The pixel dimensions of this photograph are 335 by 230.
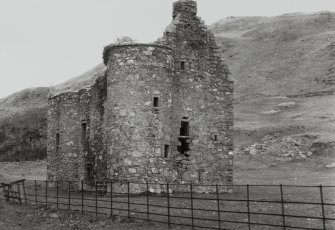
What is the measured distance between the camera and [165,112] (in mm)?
24828

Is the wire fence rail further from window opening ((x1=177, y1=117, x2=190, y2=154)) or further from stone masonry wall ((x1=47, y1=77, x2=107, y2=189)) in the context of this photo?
stone masonry wall ((x1=47, y1=77, x2=107, y2=189))

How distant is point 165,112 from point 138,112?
1.47 m

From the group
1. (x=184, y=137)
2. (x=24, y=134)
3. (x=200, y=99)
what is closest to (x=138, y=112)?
(x=184, y=137)

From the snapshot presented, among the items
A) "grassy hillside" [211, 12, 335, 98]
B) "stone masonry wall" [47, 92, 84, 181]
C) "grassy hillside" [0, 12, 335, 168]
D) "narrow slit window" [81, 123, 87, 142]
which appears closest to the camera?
"narrow slit window" [81, 123, 87, 142]

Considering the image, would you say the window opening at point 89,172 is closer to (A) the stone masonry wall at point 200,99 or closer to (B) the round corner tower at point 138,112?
(B) the round corner tower at point 138,112

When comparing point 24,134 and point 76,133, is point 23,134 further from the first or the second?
point 76,133

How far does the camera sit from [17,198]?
2430cm

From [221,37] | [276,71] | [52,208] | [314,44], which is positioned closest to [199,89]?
[52,208]

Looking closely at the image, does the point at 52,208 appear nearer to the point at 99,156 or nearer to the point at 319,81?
the point at 99,156

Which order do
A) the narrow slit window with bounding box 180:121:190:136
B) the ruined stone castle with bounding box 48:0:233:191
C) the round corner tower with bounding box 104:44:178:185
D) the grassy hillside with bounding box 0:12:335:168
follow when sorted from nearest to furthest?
the round corner tower with bounding box 104:44:178:185 < the ruined stone castle with bounding box 48:0:233:191 < the narrow slit window with bounding box 180:121:190:136 < the grassy hillside with bounding box 0:12:335:168

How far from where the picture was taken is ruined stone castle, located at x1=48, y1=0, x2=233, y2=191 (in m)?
24.0

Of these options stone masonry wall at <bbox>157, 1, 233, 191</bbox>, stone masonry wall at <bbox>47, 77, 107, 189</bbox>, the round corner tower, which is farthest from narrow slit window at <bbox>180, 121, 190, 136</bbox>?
stone masonry wall at <bbox>47, 77, 107, 189</bbox>

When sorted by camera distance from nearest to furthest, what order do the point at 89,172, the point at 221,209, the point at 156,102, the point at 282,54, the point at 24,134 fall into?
the point at 221,209, the point at 156,102, the point at 89,172, the point at 24,134, the point at 282,54

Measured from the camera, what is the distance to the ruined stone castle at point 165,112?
2400 cm
